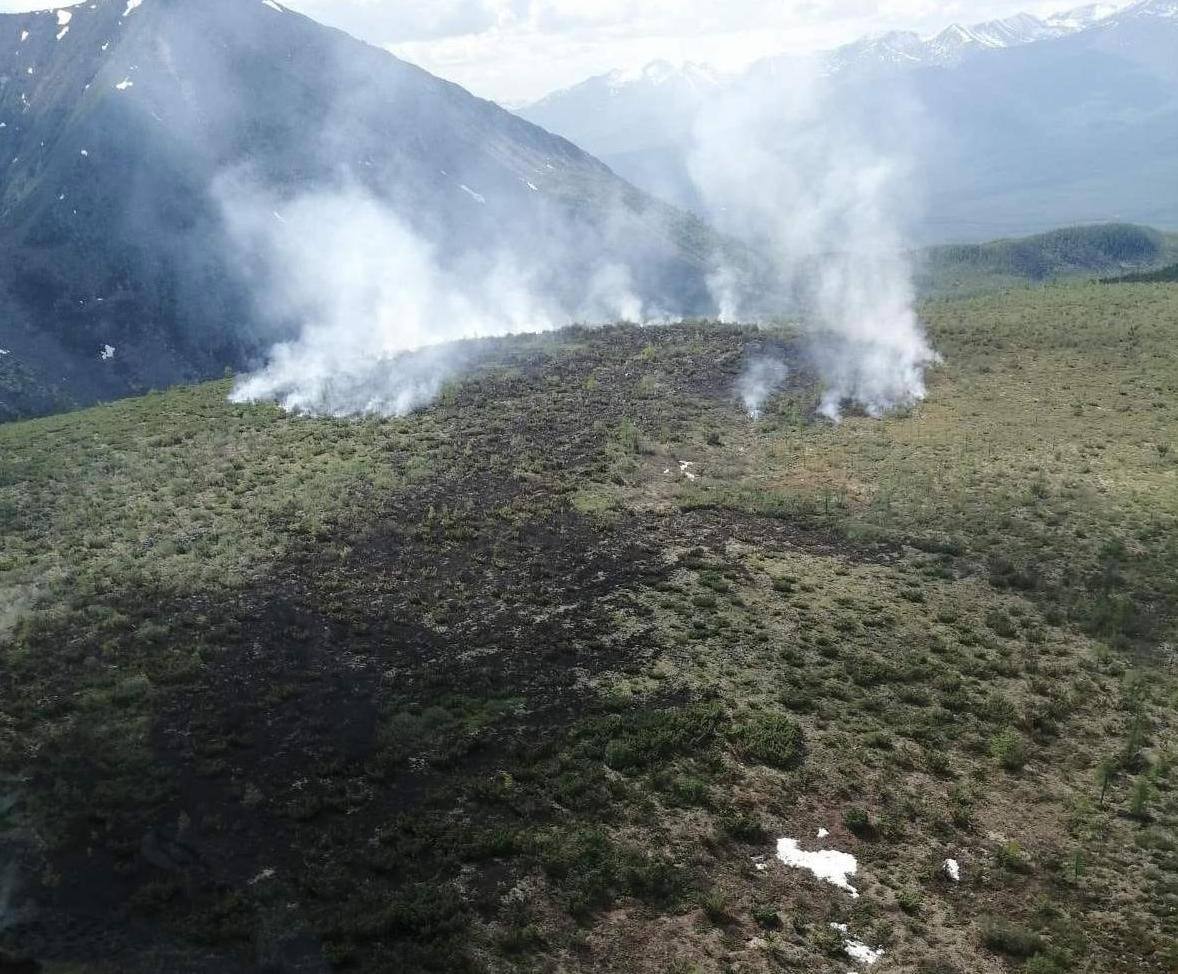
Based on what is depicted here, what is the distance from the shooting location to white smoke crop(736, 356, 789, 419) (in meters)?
59.3

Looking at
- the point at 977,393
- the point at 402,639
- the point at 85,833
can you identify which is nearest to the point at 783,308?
the point at 977,393

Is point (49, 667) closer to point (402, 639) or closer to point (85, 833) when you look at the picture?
point (85, 833)

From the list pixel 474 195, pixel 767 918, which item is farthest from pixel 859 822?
pixel 474 195

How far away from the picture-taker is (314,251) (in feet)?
495

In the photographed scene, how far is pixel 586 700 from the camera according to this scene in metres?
26.5

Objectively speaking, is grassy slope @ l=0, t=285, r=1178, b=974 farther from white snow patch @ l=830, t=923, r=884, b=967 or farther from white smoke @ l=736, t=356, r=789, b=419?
white smoke @ l=736, t=356, r=789, b=419

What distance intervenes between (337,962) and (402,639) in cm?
1323

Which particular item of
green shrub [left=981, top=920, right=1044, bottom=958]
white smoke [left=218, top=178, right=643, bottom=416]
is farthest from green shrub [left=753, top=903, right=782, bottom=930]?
white smoke [left=218, top=178, right=643, bottom=416]

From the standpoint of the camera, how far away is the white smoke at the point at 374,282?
124 m

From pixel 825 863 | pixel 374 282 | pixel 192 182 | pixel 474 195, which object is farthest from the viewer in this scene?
pixel 474 195

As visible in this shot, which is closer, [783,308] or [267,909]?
[267,909]

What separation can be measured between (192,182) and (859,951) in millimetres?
171598

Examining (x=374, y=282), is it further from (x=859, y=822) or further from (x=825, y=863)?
(x=825, y=863)

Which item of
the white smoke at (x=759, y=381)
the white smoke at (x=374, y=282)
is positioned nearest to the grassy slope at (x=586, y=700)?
the white smoke at (x=759, y=381)
